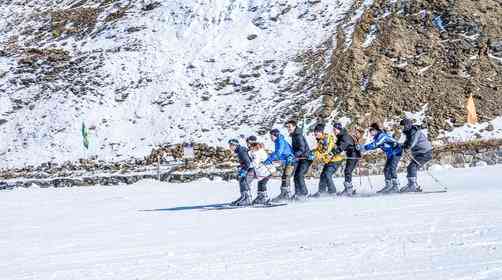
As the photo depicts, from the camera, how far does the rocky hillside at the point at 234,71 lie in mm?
38094

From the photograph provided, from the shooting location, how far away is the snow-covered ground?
8.16 m

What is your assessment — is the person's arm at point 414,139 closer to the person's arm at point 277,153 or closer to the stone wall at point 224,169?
the person's arm at point 277,153

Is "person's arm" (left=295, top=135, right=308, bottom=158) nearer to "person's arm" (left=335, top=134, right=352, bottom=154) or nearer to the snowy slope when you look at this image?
"person's arm" (left=335, top=134, right=352, bottom=154)

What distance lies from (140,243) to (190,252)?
1.76 meters

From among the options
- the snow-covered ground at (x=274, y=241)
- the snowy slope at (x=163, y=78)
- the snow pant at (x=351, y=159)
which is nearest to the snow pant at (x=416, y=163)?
the snow-covered ground at (x=274, y=241)

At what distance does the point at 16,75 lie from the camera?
149ft

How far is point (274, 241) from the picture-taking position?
10719mm

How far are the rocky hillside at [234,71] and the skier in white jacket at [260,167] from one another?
19355 millimetres

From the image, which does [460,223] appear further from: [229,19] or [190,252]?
[229,19]

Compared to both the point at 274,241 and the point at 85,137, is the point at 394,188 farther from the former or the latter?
the point at 85,137

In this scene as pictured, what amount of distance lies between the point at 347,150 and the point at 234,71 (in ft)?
76.8

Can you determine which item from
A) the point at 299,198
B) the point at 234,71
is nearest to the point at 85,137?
the point at 234,71

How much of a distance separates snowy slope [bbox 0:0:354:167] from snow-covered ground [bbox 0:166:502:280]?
20584 millimetres

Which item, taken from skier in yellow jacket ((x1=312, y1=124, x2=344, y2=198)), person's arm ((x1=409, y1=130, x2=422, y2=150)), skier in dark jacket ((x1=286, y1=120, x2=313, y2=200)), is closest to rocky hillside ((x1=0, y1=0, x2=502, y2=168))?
person's arm ((x1=409, y1=130, x2=422, y2=150))
